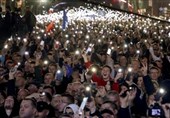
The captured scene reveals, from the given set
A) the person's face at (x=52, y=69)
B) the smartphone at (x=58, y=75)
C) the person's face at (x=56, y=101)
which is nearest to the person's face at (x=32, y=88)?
the person's face at (x=56, y=101)

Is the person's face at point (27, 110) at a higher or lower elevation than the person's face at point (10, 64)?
lower

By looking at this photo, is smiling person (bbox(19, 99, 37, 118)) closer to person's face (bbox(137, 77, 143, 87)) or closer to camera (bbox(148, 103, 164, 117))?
camera (bbox(148, 103, 164, 117))

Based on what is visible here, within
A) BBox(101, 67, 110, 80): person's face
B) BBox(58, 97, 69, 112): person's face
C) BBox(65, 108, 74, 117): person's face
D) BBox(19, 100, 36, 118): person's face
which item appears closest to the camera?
BBox(65, 108, 74, 117): person's face

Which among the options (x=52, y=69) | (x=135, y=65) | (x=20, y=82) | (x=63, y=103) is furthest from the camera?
(x=52, y=69)

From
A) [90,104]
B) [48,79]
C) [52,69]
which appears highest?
[52,69]

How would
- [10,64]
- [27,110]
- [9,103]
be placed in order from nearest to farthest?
[27,110], [9,103], [10,64]

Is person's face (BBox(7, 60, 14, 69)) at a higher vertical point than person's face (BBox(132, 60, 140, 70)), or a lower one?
higher

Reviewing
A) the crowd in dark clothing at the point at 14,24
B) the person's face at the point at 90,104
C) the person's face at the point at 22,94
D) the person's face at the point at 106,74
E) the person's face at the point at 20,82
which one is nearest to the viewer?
the person's face at the point at 90,104

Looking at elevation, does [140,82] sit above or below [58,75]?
below

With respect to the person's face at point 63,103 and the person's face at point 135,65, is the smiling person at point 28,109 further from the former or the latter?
the person's face at point 135,65

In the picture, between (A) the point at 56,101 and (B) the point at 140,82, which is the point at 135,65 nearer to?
(B) the point at 140,82

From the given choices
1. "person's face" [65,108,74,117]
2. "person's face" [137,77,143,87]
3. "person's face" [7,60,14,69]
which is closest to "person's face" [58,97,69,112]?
"person's face" [65,108,74,117]

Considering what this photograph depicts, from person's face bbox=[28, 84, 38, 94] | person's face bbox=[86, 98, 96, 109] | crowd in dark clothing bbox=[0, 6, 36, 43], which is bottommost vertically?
person's face bbox=[86, 98, 96, 109]

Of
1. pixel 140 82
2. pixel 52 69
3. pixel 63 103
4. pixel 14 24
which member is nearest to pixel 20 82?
pixel 52 69
